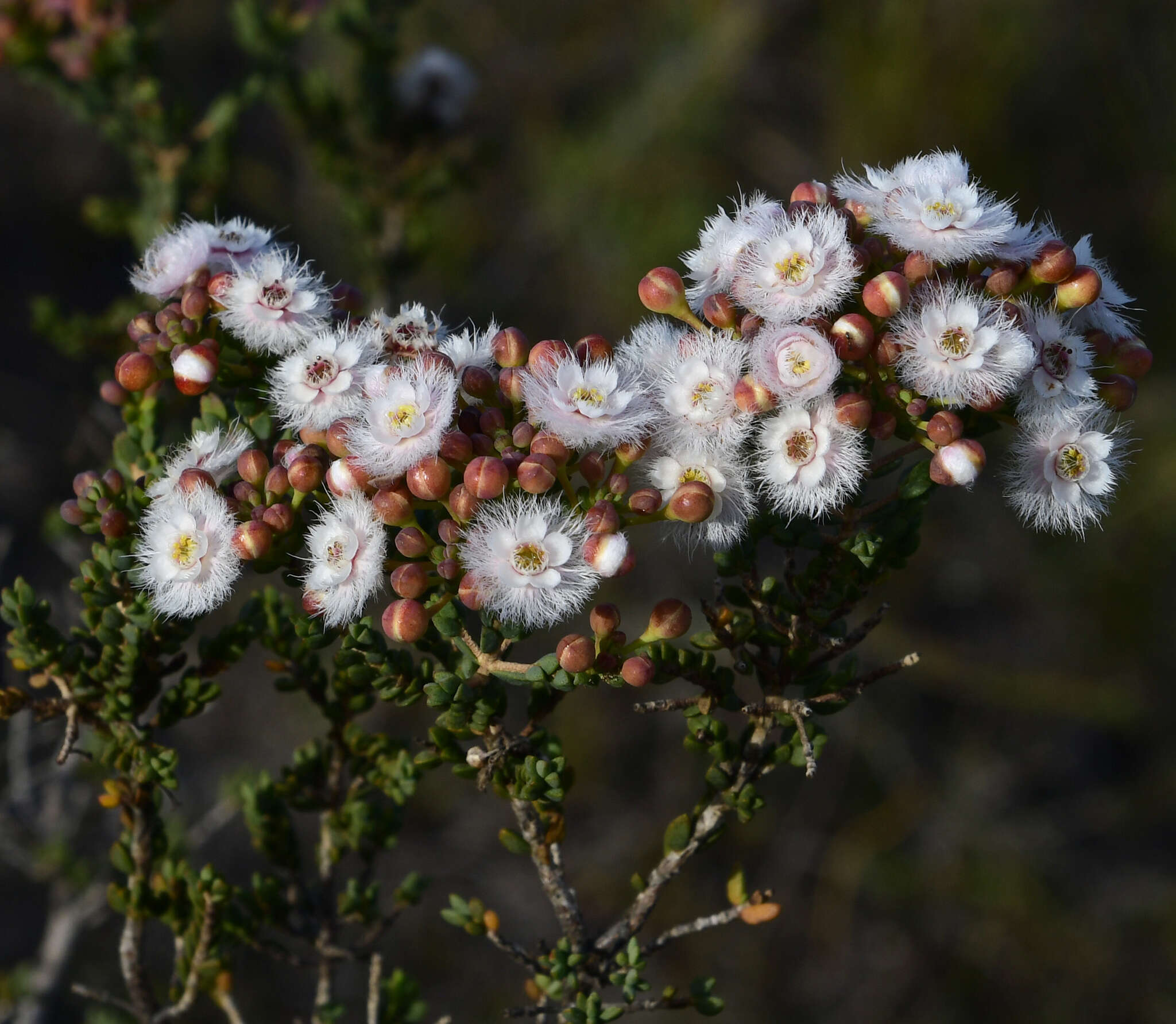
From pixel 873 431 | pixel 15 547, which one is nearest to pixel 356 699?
pixel 873 431

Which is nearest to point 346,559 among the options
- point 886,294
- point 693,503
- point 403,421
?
point 403,421

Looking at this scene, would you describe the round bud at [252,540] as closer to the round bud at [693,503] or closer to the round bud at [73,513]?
the round bud at [73,513]

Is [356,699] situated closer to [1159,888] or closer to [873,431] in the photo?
[873,431]

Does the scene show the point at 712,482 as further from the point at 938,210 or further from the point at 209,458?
the point at 209,458

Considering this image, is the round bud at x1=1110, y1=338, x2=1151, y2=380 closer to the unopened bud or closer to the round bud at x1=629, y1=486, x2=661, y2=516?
the unopened bud

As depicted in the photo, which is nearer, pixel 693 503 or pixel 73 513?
pixel 693 503

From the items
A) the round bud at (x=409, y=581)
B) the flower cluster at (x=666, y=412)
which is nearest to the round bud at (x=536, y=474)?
the flower cluster at (x=666, y=412)
